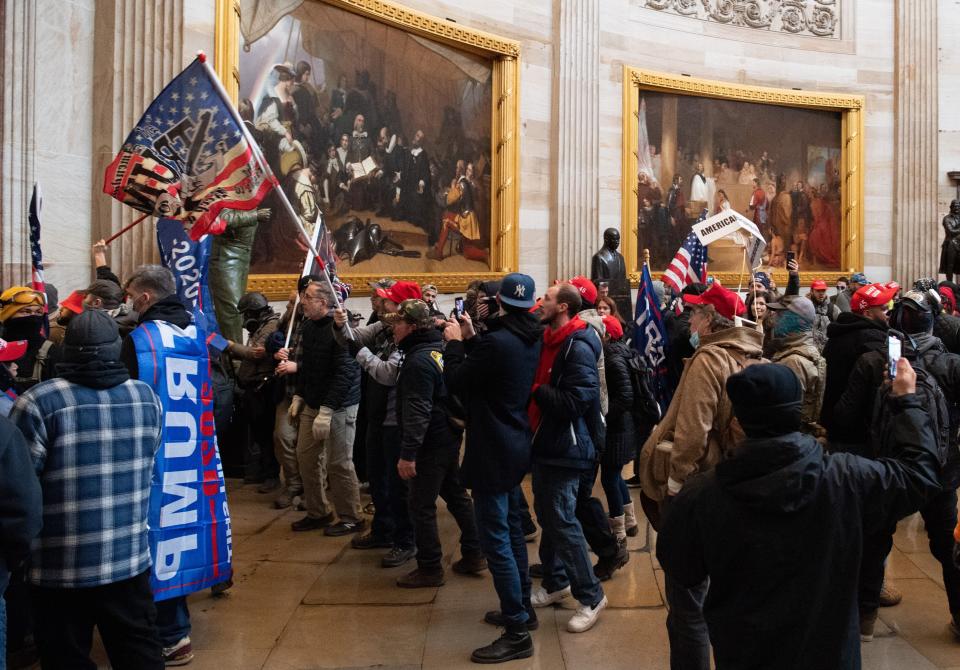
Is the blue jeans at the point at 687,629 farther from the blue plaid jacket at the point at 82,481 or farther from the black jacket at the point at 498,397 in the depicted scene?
the blue plaid jacket at the point at 82,481

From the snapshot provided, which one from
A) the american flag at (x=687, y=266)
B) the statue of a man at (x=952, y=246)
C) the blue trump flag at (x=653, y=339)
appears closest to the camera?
the blue trump flag at (x=653, y=339)

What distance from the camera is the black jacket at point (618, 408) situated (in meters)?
5.91

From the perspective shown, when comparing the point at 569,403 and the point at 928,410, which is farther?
the point at 569,403

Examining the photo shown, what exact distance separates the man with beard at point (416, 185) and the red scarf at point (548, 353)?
7502mm

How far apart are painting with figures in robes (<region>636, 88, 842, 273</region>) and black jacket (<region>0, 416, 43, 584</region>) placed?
1305 cm

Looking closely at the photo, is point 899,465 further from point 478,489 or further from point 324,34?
point 324,34

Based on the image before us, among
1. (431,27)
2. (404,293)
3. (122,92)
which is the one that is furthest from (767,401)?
(431,27)

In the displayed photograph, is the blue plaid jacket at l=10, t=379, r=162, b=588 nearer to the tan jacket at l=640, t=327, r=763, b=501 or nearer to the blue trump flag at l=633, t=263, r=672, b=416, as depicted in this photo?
the tan jacket at l=640, t=327, r=763, b=501

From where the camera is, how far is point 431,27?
12.2 m

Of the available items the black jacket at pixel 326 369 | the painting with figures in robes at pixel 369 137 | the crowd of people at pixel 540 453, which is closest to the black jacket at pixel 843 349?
the crowd of people at pixel 540 453

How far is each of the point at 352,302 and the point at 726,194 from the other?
26.3 feet

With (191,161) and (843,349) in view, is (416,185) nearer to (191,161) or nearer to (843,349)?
(191,161)

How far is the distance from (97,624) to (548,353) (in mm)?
2386

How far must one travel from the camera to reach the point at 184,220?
551 cm
